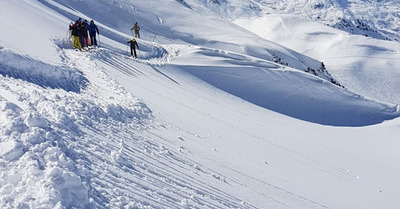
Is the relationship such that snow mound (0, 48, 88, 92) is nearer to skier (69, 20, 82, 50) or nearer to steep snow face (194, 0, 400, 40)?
skier (69, 20, 82, 50)

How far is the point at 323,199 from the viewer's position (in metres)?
9.86

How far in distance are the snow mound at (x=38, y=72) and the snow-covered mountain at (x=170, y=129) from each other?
0.05m

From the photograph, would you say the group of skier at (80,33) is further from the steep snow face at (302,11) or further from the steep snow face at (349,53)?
the steep snow face at (302,11)

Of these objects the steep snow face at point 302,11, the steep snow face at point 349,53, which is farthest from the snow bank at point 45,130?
the steep snow face at point 302,11

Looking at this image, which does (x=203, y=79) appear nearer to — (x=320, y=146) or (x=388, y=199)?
(x=320, y=146)

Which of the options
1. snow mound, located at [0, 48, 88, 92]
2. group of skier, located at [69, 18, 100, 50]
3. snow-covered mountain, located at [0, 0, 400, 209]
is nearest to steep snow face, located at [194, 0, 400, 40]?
snow-covered mountain, located at [0, 0, 400, 209]

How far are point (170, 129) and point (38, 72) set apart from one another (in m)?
4.22

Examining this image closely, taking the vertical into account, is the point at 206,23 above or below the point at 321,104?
above

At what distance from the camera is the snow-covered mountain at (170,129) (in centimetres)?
577

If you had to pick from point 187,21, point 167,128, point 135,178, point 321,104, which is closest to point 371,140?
point 321,104

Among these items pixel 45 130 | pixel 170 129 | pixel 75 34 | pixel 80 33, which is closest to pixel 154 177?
pixel 45 130

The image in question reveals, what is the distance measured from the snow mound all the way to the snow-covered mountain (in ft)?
0.15

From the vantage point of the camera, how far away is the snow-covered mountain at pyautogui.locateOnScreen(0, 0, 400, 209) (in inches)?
227

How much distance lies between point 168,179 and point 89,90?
5696 millimetres
